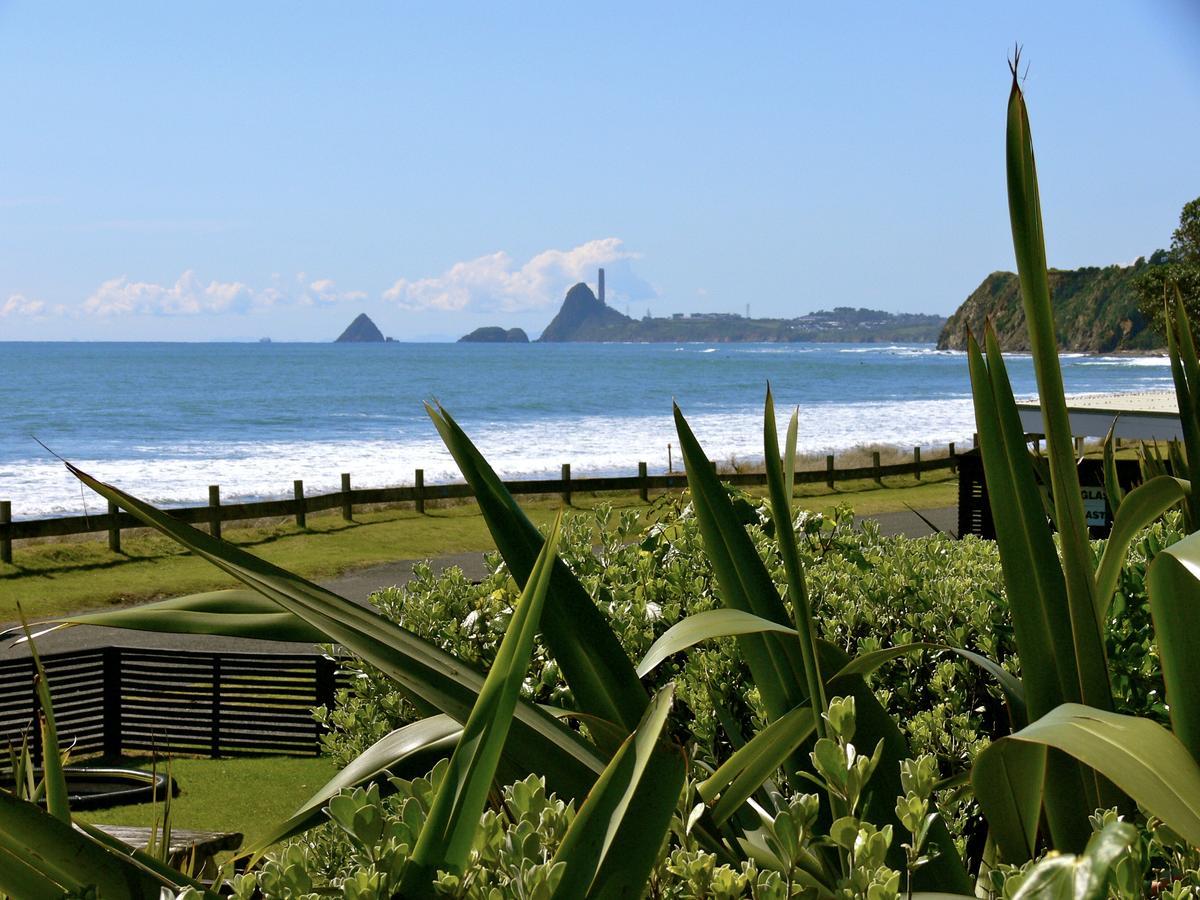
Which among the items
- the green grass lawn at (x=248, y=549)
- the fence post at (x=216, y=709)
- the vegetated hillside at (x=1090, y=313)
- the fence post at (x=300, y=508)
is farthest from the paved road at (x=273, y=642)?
the vegetated hillside at (x=1090, y=313)

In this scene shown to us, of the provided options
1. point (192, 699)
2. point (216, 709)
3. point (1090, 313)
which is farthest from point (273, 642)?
point (1090, 313)

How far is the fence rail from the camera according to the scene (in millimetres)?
9414

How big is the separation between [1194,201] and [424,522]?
35.4 m

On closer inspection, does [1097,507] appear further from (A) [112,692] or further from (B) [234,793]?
(A) [112,692]

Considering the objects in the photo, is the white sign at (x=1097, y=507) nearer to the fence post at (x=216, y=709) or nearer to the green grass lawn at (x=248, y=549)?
the green grass lawn at (x=248, y=549)

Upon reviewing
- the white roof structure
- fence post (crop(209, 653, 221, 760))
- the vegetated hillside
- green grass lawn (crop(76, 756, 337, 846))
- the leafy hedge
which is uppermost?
the vegetated hillside

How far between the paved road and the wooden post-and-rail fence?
1631 mm

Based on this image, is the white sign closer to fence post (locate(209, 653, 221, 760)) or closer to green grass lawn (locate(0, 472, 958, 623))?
green grass lawn (locate(0, 472, 958, 623))

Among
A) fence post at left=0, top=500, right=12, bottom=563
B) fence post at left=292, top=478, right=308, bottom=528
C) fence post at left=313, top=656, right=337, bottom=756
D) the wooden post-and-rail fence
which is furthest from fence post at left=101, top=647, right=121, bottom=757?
fence post at left=292, top=478, right=308, bottom=528

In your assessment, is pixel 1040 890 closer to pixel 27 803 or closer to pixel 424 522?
pixel 27 803

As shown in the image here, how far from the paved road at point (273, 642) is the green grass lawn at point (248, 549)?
1.40 ft


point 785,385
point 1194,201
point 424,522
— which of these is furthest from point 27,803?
point 785,385

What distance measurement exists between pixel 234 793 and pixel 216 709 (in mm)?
1275

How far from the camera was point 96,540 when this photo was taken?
19.7 metres
